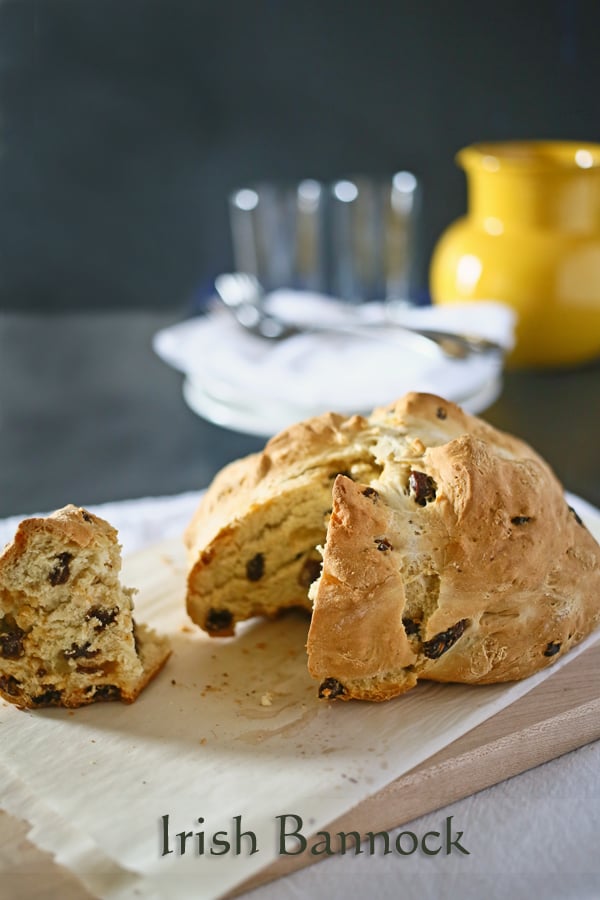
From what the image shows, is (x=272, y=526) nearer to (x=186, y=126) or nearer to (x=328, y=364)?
(x=328, y=364)

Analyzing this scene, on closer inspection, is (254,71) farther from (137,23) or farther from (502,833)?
(502,833)

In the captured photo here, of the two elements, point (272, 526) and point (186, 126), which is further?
point (186, 126)

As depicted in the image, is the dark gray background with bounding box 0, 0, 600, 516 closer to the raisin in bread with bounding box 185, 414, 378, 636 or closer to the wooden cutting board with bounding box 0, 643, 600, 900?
the raisin in bread with bounding box 185, 414, 378, 636

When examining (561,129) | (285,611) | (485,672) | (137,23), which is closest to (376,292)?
(561,129)

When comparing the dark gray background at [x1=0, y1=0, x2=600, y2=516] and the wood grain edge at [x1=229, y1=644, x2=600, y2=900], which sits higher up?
the dark gray background at [x1=0, y1=0, x2=600, y2=516]

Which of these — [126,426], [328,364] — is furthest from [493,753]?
[126,426]

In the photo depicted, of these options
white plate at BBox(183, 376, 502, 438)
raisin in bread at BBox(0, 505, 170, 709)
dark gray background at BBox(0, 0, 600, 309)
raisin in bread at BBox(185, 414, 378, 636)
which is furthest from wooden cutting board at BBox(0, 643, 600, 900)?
dark gray background at BBox(0, 0, 600, 309)

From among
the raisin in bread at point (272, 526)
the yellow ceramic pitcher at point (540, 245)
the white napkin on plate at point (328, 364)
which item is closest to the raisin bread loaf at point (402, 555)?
the raisin in bread at point (272, 526)
